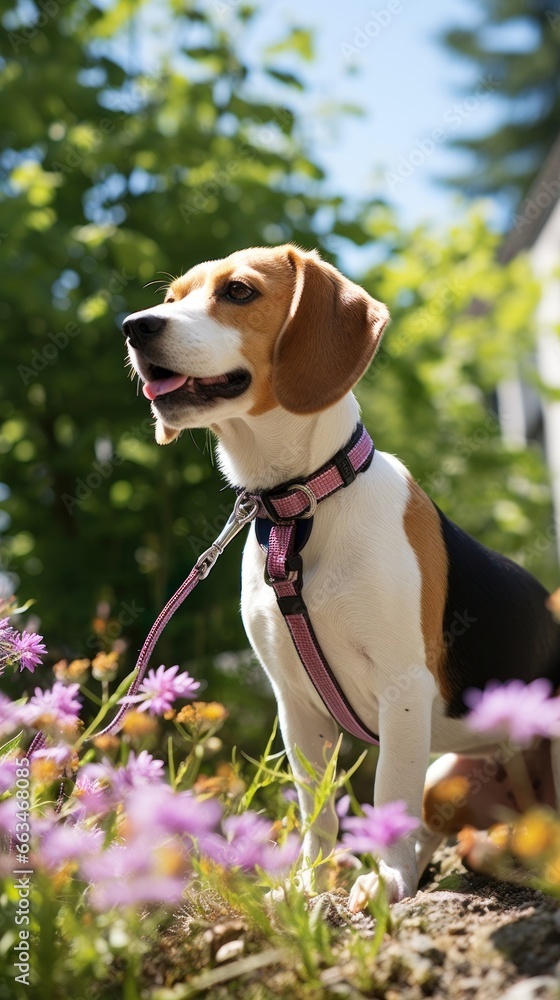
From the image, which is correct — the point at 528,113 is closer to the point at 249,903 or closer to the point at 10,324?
the point at 10,324

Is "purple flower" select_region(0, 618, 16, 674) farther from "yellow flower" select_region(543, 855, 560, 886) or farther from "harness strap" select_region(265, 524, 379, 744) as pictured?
"yellow flower" select_region(543, 855, 560, 886)

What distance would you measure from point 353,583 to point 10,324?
4139 mm

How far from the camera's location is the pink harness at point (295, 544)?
246 cm

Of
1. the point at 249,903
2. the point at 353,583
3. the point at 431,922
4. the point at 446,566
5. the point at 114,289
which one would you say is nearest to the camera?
the point at 249,903

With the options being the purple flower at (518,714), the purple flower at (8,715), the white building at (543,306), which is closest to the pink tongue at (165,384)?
the purple flower at (8,715)

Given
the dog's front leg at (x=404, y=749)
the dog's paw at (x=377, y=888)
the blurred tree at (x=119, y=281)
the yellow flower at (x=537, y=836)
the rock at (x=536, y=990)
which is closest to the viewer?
the yellow flower at (x=537, y=836)

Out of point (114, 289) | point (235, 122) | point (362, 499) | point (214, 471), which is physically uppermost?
point (362, 499)

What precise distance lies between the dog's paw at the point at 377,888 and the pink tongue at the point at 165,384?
4.24 feet

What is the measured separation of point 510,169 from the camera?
2445cm

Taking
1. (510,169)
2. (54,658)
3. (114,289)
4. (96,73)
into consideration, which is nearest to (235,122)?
(96,73)

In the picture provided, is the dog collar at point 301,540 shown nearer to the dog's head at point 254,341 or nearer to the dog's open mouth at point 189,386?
the dog's head at point 254,341

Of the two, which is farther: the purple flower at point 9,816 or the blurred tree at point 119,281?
the blurred tree at point 119,281

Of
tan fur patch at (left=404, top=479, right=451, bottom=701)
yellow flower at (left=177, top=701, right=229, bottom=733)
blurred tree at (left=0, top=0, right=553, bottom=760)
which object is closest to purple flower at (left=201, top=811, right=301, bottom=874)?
yellow flower at (left=177, top=701, right=229, bottom=733)

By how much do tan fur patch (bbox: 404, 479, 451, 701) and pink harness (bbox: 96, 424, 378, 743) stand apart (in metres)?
0.21
